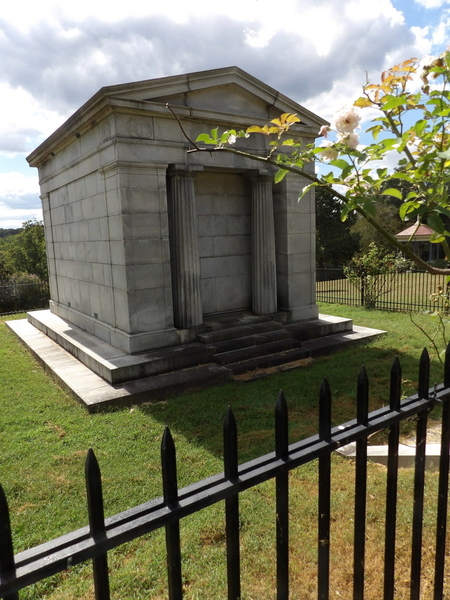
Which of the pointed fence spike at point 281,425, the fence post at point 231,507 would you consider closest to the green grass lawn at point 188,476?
the fence post at point 231,507

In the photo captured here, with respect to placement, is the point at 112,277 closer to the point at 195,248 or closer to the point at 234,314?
the point at 195,248

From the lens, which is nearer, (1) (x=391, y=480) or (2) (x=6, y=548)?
(2) (x=6, y=548)

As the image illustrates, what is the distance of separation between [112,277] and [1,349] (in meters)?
4.02

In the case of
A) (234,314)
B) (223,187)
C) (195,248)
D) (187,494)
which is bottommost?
(234,314)

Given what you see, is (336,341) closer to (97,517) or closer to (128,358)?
(128,358)

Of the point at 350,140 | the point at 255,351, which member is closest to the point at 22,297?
the point at 255,351

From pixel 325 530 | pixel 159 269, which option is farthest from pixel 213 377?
pixel 325 530

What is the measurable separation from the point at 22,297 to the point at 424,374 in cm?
1773

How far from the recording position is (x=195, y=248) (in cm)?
828

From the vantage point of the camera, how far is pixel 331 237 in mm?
35594

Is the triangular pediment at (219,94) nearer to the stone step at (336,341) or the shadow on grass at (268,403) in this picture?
the stone step at (336,341)

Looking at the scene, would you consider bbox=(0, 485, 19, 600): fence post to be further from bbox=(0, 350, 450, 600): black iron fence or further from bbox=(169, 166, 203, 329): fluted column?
bbox=(169, 166, 203, 329): fluted column

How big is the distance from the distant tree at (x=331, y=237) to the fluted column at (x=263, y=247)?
26866 millimetres

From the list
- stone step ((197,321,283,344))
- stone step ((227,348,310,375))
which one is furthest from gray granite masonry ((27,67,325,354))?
stone step ((227,348,310,375))
